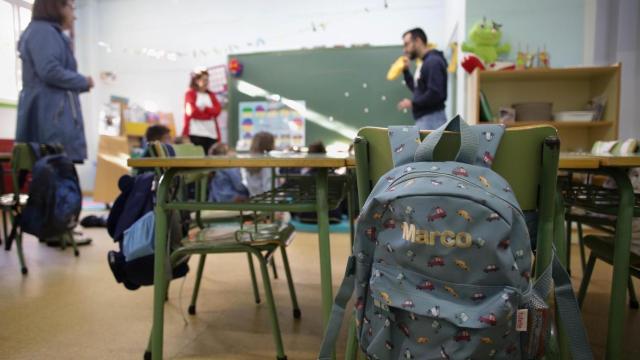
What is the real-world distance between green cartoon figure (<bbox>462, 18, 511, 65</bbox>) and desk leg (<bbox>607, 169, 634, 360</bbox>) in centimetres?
269

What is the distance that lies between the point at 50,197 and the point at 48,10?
3.97ft

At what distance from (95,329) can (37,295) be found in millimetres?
610

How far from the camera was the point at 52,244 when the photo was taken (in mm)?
3162

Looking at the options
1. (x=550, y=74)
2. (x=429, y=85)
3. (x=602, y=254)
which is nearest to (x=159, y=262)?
(x=602, y=254)

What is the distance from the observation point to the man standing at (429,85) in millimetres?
3096

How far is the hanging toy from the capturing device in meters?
5.50

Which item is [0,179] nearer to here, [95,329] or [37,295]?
[37,295]

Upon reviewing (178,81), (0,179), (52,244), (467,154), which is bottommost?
(52,244)

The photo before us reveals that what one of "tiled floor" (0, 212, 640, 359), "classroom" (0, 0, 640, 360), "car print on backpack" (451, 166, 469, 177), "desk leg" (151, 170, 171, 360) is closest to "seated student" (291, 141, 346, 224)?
"classroom" (0, 0, 640, 360)

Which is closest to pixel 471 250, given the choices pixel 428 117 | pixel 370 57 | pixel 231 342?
pixel 231 342

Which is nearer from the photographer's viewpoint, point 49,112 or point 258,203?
point 258,203

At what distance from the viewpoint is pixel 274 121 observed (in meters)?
5.49

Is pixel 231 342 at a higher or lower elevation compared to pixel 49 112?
lower

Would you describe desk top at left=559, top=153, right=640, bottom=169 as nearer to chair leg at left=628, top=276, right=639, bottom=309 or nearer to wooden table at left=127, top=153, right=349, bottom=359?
wooden table at left=127, top=153, right=349, bottom=359
